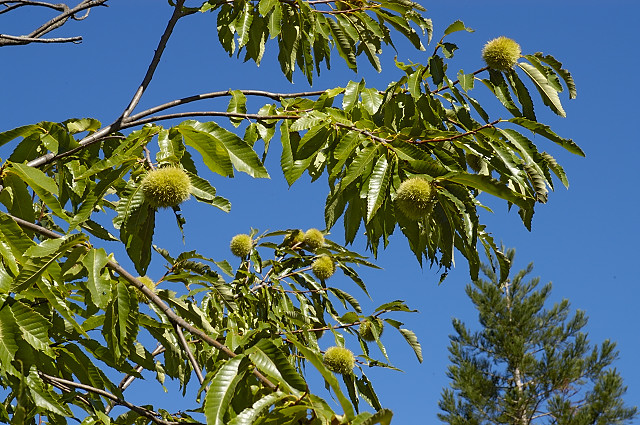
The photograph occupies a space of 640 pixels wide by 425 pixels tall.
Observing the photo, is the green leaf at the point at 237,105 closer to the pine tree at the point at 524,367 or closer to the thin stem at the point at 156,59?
the thin stem at the point at 156,59

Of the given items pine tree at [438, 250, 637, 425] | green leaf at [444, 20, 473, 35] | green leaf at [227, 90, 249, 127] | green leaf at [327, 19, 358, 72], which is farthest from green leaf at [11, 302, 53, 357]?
pine tree at [438, 250, 637, 425]

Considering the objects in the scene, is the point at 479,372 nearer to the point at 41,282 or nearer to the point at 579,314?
the point at 579,314

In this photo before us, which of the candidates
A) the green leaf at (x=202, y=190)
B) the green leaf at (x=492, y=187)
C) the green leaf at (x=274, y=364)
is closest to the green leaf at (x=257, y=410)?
the green leaf at (x=274, y=364)

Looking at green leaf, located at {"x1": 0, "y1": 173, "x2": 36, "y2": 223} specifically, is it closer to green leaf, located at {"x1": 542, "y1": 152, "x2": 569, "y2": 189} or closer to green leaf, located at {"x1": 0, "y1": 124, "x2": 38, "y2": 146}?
green leaf, located at {"x1": 0, "y1": 124, "x2": 38, "y2": 146}

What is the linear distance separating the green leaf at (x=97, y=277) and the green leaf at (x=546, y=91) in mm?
1378

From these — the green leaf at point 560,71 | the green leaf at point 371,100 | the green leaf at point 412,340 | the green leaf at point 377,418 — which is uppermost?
the green leaf at point 560,71

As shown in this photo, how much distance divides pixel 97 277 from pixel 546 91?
143cm

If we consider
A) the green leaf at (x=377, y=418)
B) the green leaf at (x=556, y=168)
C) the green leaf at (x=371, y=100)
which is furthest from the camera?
the green leaf at (x=371, y=100)

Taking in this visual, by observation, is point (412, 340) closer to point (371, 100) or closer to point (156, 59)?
Result: point (371, 100)

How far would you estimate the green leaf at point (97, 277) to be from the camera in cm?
171

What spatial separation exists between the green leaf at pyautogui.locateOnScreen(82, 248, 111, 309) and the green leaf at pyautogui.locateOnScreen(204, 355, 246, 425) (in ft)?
1.13

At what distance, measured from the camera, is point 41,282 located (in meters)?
1.78

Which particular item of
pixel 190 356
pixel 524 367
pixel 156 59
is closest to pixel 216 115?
pixel 156 59

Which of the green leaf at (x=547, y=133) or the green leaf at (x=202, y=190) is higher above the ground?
the green leaf at (x=547, y=133)
